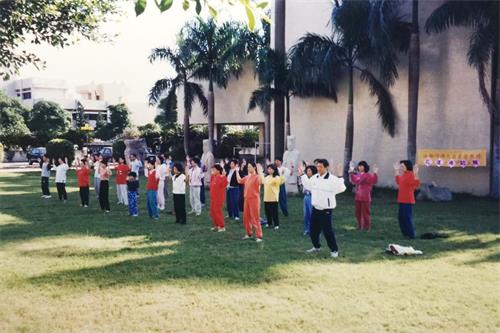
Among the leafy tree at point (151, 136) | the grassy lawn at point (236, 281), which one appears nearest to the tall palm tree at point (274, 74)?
the grassy lawn at point (236, 281)

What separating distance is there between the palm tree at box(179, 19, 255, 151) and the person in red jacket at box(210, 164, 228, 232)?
52.2 feet

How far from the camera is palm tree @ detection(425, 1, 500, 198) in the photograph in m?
15.6

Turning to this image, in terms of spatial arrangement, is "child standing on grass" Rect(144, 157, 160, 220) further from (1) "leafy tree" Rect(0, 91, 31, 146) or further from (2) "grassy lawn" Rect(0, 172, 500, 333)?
(1) "leafy tree" Rect(0, 91, 31, 146)

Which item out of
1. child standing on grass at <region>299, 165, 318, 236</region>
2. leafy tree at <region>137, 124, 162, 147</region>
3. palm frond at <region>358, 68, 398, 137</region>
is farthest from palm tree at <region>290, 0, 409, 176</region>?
leafy tree at <region>137, 124, 162, 147</region>

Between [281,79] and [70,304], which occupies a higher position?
[281,79]

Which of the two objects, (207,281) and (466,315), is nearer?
(466,315)

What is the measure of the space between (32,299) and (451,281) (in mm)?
5521

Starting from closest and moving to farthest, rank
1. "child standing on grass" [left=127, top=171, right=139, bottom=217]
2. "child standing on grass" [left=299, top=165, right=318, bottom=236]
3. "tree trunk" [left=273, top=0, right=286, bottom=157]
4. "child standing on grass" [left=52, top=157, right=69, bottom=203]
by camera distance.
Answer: "child standing on grass" [left=299, top=165, right=318, bottom=236] < "child standing on grass" [left=127, top=171, right=139, bottom=217] < "child standing on grass" [left=52, top=157, right=69, bottom=203] < "tree trunk" [left=273, top=0, right=286, bottom=157]

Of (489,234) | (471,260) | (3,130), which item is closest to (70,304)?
(471,260)

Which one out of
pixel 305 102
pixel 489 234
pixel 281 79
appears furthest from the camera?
pixel 305 102

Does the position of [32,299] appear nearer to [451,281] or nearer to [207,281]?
[207,281]

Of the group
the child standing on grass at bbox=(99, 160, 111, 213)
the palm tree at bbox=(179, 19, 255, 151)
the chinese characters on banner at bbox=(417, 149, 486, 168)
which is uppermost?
the palm tree at bbox=(179, 19, 255, 151)

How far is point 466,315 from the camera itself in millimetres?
5695

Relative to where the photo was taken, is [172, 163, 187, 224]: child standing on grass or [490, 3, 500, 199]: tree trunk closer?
[172, 163, 187, 224]: child standing on grass
